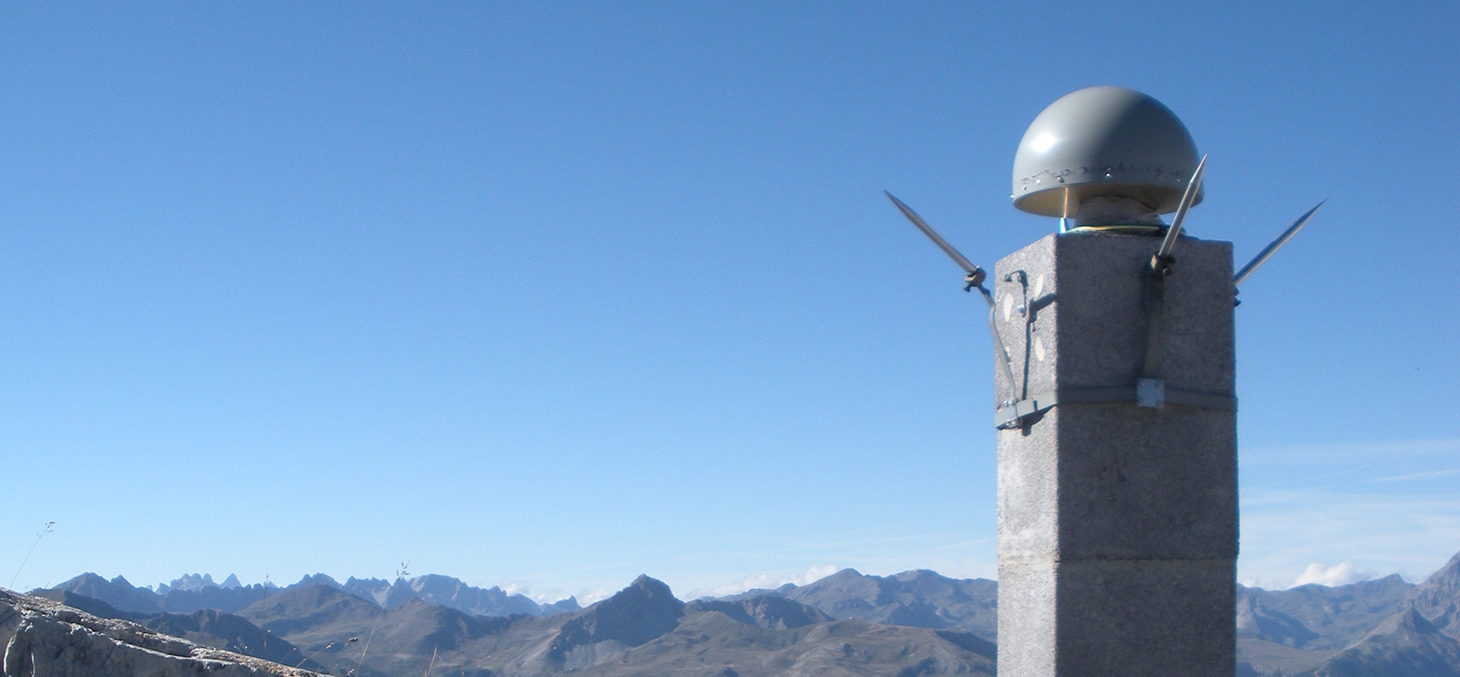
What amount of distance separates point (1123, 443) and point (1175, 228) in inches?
37.5

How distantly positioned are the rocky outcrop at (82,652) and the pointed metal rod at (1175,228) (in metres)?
5.67

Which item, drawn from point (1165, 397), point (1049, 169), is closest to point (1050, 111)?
point (1049, 169)

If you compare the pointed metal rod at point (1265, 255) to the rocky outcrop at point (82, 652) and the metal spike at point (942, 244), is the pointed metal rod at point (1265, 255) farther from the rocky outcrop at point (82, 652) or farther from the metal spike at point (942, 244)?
the rocky outcrop at point (82, 652)

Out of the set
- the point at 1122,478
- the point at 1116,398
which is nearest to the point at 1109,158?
the point at 1116,398

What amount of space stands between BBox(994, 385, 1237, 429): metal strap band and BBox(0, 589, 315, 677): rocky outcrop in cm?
495

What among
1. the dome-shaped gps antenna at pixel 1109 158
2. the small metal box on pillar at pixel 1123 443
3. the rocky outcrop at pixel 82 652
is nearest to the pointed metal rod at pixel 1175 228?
the small metal box on pillar at pixel 1123 443

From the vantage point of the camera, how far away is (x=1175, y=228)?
5.12 metres

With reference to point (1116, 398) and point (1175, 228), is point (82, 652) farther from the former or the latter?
point (1175, 228)

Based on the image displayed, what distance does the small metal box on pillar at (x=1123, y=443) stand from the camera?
508 cm

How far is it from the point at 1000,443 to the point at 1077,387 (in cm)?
64

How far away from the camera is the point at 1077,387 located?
5148mm

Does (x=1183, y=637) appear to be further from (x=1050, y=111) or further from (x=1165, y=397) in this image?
(x=1050, y=111)

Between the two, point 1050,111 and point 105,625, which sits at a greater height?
point 1050,111

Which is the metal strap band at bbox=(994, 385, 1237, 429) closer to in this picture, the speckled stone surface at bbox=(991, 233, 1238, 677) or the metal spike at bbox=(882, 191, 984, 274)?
the speckled stone surface at bbox=(991, 233, 1238, 677)
